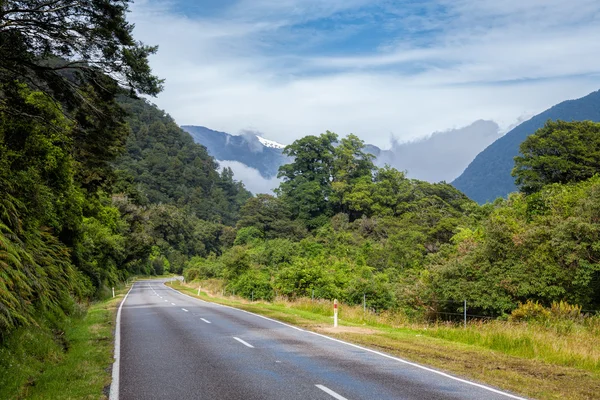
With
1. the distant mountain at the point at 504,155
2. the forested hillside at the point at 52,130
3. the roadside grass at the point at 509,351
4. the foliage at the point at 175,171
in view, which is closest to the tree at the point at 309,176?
the distant mountain at the point at 504,155

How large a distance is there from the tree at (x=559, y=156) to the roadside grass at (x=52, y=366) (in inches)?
1644

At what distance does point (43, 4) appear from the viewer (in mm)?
10977

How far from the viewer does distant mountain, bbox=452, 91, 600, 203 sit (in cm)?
10006

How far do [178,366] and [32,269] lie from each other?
19.0 feet

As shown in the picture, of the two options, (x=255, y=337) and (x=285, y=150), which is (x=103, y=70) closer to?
(x=255, y=337)

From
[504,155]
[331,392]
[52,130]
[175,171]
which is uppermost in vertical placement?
[504,155]

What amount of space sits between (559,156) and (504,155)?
2898 inches

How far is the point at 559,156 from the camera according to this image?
4378 cm

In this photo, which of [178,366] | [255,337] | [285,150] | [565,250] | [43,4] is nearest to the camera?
[178,366]

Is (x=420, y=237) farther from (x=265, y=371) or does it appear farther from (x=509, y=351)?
(x=265, y=371)

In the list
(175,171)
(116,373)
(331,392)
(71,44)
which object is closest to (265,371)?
(331,392)

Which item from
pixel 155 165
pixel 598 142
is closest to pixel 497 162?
pixel 598 142

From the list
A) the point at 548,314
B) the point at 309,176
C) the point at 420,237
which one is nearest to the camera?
the point at 548,314

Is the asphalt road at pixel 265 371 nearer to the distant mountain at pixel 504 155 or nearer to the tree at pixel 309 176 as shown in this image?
the tree at pixel 309 176
